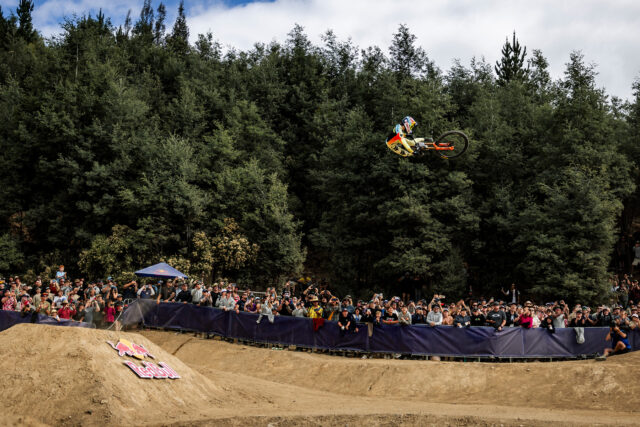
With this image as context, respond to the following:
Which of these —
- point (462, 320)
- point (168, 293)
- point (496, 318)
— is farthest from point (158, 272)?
point (496, 318)

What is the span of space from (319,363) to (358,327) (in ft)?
6.27

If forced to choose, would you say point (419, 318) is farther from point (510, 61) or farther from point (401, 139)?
point (510, 61)

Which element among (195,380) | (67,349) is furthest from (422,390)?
(67,349)

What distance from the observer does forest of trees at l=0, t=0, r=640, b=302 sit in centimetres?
3453

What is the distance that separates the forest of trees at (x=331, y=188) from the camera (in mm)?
34531

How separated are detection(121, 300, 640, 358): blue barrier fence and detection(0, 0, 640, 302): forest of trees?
11.8m

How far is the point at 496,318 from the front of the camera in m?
18.4

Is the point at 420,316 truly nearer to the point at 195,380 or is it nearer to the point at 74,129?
the point at 195,380

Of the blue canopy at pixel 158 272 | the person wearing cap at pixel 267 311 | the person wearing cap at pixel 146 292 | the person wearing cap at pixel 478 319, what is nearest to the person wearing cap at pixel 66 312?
the person wearing cap at pixel 146 292

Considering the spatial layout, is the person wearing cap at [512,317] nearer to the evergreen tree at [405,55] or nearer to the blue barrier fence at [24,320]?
the blue barrier fence at [24,320]

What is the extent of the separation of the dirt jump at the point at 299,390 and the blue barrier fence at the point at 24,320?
132 inches

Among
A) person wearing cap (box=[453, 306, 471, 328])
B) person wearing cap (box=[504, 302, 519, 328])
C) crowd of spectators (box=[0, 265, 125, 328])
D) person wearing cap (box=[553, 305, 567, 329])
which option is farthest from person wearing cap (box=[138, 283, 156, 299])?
person wearing cap (box=[553, 305, 567, 329])

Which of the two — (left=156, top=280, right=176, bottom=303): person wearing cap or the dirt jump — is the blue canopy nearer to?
(left=156, top=280, right=176, bottom=303): person wearing cap

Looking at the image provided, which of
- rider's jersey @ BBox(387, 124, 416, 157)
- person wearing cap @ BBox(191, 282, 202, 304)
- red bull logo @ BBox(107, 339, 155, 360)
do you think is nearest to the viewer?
red bull logo @ BBox(107, 339, 155, 360)
